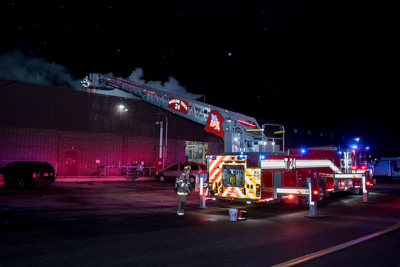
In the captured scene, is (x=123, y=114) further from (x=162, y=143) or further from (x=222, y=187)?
(x=222, y=187)

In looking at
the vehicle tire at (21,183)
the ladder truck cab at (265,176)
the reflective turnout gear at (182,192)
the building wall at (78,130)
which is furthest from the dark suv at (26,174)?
the reflective turnout gear at (182,192)

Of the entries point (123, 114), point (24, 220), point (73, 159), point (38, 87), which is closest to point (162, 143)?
point (123, 114)

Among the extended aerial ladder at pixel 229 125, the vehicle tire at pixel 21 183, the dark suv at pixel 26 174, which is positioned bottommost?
the vehicle tire at pixel 21 183

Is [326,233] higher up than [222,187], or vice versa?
[222,187]

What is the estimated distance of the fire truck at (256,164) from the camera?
37.0 feet

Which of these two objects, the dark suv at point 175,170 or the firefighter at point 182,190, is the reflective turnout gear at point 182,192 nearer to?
the firefighter at point 182,190

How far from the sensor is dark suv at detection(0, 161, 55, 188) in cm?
1752

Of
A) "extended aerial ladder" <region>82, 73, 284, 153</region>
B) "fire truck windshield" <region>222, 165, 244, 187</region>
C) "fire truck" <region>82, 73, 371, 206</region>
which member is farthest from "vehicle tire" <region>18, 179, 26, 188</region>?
"fire truck windshield" <region>222, 165, 244, 187</region>

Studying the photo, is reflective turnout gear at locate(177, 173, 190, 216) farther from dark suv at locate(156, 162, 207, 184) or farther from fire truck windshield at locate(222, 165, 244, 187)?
dark suv at locate(156, 162, 207, 184)

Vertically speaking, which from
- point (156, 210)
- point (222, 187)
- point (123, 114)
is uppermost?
point (123, 114)

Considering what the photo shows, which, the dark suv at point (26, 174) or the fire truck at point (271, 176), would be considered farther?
the dark suv at point (26, 174)

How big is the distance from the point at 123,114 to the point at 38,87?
6.90m

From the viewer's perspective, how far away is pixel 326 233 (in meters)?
7.98

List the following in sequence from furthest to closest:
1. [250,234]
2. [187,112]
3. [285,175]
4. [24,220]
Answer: [187,112], [285,175], [24,220], [250,234]
